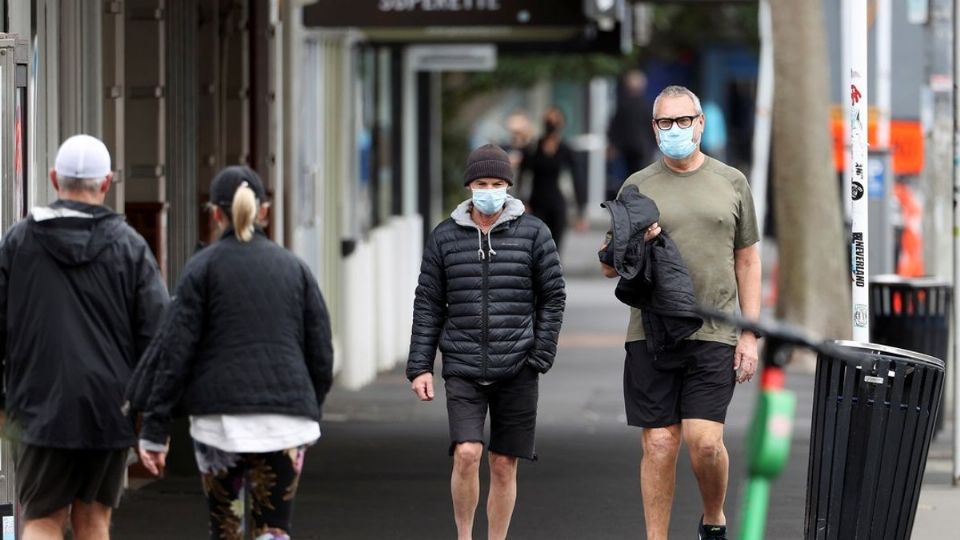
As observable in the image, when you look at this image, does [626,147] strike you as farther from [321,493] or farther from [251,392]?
[251,392]

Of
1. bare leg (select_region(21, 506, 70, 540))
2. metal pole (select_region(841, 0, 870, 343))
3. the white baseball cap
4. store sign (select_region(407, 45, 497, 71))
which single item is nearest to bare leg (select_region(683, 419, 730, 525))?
metal pole (select_region(841, 0, 870, 343))

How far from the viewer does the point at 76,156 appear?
686 centimetres

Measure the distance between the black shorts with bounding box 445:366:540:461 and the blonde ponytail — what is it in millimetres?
1644

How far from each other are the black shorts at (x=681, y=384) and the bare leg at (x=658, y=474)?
5 centimetres

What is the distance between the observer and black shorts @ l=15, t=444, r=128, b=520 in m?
6.91

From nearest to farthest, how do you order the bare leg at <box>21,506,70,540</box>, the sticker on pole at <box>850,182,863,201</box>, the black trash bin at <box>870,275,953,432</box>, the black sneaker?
the bare leg at <box>21,506,70,540</box>, the black sneaker, the sticker on pole at <box>850,182,863,201</box>, the black trash bin at <box>870,275,953,432</box>

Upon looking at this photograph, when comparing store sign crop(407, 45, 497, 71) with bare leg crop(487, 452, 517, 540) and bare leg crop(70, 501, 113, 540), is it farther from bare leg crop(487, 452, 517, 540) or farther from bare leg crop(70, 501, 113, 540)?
bare leg crop(70, 501, 113, 540)

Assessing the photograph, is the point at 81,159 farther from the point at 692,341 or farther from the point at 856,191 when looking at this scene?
the point at 856,191

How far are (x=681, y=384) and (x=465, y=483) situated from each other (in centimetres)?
92

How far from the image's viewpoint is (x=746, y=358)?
814 cm

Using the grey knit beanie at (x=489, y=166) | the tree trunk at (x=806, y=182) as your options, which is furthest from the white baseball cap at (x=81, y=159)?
the tree trunk at (x=806, y=182)

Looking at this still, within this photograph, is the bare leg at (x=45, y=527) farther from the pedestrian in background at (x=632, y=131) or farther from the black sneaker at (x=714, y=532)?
the pedestrian in background at (x=632, y=131)

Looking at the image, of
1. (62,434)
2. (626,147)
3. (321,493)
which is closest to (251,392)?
(62,434)

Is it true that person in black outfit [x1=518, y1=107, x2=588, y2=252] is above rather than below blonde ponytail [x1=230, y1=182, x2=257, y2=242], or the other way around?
below
